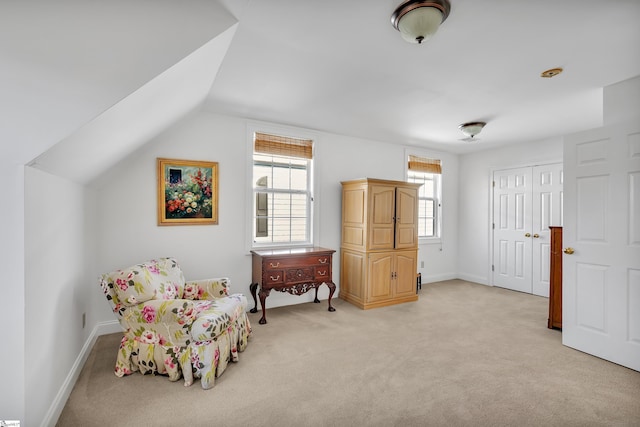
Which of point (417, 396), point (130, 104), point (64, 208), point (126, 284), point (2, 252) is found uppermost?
point (130, 104)

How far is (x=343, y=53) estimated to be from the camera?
220cm

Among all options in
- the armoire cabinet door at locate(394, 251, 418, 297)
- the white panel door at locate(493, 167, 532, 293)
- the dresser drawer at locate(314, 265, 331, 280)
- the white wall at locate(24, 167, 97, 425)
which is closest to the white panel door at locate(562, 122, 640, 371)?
the armoire cabinet door at locate(394, 251, 418, 297)

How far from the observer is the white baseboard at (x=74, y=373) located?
1.74 metres

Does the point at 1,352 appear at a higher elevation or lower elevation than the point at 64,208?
lower

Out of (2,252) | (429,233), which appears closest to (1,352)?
(2,252)

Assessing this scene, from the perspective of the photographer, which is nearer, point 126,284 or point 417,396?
point 417,396

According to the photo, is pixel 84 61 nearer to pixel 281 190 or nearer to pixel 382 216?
pixel 281 190

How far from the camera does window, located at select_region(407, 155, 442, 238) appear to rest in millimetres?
5402

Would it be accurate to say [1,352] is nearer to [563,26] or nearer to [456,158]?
[563,26]

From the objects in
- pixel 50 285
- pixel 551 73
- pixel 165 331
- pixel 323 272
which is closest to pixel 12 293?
pixel 50 285

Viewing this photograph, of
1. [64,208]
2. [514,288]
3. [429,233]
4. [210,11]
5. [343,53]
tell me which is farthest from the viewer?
[429,233]

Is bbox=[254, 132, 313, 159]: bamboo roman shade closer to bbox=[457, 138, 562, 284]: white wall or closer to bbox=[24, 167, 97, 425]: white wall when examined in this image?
bbox=[24, 167, 97, 425]: white wall

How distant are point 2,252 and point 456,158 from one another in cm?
617

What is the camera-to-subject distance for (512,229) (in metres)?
5.05
